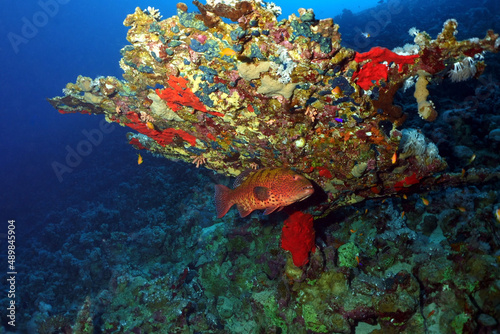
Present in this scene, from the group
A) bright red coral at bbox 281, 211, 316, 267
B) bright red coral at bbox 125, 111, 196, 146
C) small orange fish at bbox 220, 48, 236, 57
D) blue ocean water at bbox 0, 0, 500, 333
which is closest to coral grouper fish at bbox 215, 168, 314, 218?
bright red coral at bbox 125, 111, 196, 146

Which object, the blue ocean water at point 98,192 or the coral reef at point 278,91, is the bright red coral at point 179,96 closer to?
the coral reef at point 278,91

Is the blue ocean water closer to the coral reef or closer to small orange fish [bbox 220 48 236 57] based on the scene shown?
the coral reef

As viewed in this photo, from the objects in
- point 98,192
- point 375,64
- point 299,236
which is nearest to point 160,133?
point 299,236

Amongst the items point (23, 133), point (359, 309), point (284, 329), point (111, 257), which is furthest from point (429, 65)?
point (23, 133)

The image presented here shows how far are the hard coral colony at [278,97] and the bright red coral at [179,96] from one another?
1cm

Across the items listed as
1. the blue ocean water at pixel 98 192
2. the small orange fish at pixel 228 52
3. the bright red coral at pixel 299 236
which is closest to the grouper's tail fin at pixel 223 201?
the bright red coral at pixel 299 236

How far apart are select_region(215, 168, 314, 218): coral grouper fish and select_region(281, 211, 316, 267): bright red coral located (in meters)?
1.15

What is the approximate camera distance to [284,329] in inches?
186

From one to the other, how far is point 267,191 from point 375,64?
1.75 meters

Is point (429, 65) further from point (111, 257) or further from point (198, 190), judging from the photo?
point (111, 257)

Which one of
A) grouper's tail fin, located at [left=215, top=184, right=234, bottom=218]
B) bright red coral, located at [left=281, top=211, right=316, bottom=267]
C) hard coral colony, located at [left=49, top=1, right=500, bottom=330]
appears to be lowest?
bright red coral, located at [left=281, top=211, right=316, bottom=267]

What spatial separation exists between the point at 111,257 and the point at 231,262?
4.59 m

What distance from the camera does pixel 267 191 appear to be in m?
3.06

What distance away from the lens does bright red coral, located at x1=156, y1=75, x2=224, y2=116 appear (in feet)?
9.12
